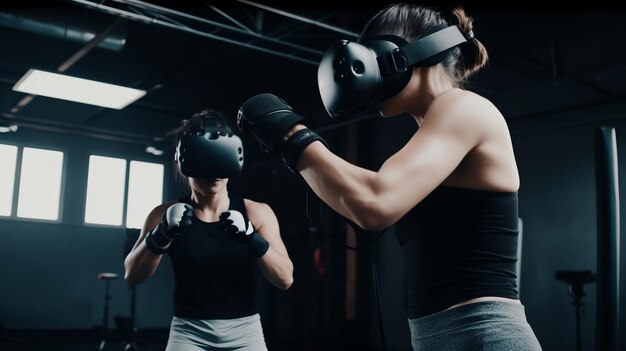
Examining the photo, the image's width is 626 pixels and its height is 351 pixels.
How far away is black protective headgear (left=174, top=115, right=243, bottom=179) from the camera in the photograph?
6.55ft

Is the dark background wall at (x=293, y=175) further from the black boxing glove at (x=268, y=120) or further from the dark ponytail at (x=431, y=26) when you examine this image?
the black boxing glove at (x=268, y=120)

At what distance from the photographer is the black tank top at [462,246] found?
992 mm

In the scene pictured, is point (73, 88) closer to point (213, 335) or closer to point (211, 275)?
point (211, 275)

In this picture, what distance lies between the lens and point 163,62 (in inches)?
374

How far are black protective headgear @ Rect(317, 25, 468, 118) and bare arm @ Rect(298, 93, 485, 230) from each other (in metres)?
0.12

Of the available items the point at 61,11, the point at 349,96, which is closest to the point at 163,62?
the point at 61,11

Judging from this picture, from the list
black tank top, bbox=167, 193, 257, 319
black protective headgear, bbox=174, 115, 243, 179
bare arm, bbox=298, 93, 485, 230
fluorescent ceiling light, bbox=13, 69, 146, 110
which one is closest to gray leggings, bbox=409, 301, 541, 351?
bare arm, bbox=298, 93, 485, 230

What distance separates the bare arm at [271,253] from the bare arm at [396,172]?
4.35 feet

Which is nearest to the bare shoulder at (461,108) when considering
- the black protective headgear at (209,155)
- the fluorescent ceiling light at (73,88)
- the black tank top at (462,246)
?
the black tank top at (462,246)

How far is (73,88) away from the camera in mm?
5707

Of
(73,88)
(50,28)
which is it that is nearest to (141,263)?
(73,88)

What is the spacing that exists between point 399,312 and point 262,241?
21.3 feet

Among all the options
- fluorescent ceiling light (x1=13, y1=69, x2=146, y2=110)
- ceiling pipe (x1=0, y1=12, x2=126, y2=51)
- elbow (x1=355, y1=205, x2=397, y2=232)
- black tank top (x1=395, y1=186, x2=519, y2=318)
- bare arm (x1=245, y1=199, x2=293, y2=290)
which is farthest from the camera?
ceiling pipe (x1=0, y1=12, x2=126, y2=51)

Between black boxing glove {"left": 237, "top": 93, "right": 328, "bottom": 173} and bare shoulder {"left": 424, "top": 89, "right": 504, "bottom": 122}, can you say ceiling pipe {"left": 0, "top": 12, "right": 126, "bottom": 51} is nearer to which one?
black boxing glove {"left": 237, "top": 93, "right": 328, "bottom": 173}
